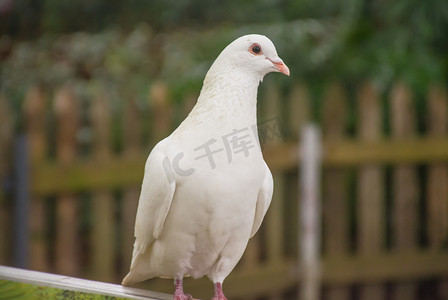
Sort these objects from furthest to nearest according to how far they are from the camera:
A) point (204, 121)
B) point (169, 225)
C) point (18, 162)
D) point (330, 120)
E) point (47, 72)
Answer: point (47, 72) → point (330, 120) → point (18, 162) → point (169, 225) → point (204, 121)

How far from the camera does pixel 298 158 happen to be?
3.57 metres

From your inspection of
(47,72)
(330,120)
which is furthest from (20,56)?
(330,120)

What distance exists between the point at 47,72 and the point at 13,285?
4.18m

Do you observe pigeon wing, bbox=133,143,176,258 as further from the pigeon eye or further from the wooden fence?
the wooden fence

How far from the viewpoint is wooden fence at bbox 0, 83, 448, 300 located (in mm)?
3131

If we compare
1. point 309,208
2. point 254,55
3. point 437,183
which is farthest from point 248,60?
point 437,183

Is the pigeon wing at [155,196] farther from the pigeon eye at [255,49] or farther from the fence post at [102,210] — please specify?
the fence post at [102,210]

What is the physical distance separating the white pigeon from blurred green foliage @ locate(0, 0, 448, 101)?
2.50 metres

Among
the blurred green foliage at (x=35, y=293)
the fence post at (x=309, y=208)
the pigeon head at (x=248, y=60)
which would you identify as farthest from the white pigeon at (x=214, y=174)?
the fence post at (x=309, y=208)

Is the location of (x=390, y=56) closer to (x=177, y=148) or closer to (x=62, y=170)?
(x=62, y=170)

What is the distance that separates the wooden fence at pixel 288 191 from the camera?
123 inches

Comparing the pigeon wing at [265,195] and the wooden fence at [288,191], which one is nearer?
the pigeon wing at [265,195]

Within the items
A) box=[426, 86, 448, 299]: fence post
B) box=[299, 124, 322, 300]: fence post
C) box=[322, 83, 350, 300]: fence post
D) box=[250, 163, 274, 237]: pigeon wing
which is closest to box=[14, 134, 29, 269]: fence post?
box=[299, 124, 322, 300]: fence post

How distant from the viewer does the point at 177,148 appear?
1195mm
